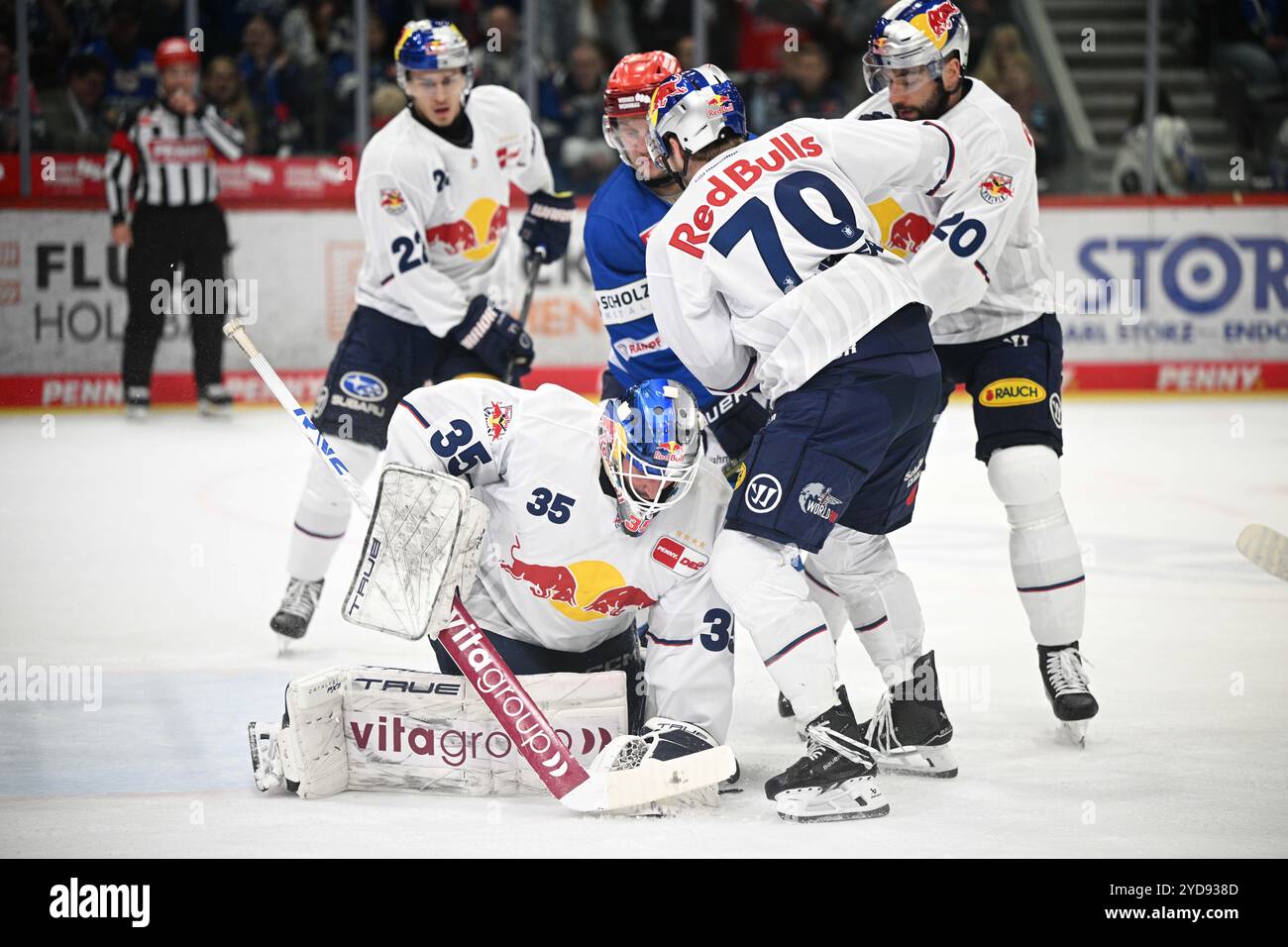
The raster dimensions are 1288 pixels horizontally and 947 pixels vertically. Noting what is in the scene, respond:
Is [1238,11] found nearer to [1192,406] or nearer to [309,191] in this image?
[1192,406]

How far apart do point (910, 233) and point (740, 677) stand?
3.91 feet

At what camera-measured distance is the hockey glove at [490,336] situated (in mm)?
4781

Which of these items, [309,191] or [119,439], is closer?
[119,439]

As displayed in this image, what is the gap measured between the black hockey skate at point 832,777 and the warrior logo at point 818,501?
35 cm

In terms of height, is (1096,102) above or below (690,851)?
above

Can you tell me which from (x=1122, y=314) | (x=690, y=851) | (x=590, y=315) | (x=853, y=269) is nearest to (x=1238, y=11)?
(x=1122, y=314)

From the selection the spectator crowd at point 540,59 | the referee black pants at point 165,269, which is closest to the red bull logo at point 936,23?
the referee black pants at point 165,269

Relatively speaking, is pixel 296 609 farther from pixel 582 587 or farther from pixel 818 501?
pixel 818 501

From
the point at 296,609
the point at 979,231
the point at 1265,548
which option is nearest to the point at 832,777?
the point at 1265,548

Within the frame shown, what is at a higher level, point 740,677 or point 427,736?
point 427,736

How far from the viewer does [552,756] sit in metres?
3.16

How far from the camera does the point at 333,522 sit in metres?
4.64
